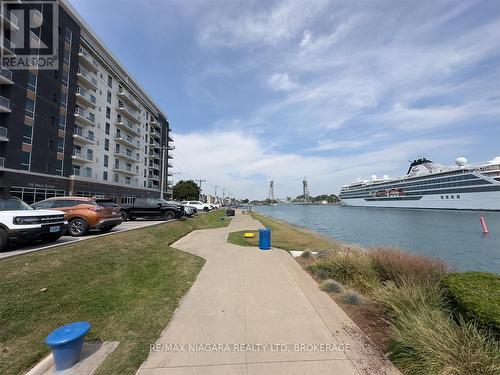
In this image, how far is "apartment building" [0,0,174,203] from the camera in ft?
93.5

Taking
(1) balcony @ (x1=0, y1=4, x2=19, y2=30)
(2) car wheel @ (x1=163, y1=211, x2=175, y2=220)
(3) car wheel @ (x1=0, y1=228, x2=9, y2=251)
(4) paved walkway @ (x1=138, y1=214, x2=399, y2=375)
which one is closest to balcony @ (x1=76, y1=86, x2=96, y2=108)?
(1) balcony @ (x1=0, y1=4, x2=19, y2=30)

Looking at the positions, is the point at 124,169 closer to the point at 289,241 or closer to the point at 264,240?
the point at 289,241

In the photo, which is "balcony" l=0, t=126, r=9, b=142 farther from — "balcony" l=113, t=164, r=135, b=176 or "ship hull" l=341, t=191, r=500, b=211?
"ship hull" l=341, t=191, r=500, b=211

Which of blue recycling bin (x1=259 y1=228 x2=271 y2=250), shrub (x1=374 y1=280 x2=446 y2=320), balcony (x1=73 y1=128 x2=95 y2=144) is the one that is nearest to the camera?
shrub (x1=374 y1=280 x2=446 y2=320)

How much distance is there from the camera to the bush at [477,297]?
343 cm

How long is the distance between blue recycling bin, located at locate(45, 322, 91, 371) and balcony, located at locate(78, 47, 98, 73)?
4576 centimetres

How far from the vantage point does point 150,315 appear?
15.6 feet

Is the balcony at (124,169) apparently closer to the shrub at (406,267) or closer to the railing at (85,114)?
the railing at (85,114)

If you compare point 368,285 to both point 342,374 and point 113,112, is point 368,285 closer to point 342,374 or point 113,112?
point 342,374

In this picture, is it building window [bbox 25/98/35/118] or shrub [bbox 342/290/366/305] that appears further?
building window [bbox 25/98/35/118]

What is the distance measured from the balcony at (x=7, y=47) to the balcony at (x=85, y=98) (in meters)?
9.27

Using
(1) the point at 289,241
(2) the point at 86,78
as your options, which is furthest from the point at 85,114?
(1) the point at 289,241

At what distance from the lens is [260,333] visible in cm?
415

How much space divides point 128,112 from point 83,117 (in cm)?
1483
